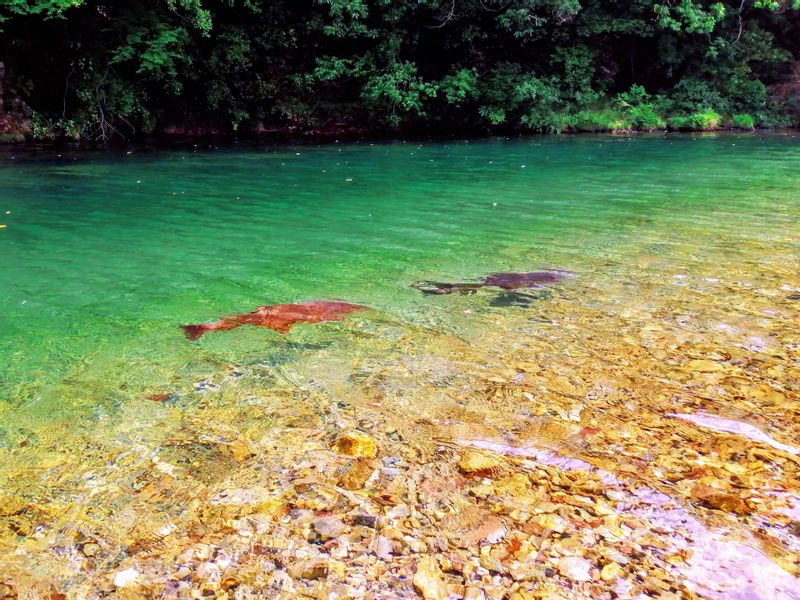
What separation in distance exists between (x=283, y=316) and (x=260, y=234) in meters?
2.68

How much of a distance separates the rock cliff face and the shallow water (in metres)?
10.1

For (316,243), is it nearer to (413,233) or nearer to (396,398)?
(413,233)

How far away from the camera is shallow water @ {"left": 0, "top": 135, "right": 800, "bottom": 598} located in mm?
1961

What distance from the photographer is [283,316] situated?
3.85 meters

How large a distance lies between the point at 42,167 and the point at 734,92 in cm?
2377

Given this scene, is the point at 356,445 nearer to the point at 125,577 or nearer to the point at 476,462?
the point at 476,462

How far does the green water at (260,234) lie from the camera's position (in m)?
3.30

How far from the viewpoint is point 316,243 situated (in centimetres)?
591

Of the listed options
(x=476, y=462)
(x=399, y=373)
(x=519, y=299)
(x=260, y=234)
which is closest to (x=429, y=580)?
(x=476, y=462)

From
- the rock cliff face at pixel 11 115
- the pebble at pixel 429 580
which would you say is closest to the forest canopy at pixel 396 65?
Answer: the rock cliff face at pixel 11 115

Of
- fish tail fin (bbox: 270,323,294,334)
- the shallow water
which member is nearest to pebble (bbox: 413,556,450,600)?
the shallow water

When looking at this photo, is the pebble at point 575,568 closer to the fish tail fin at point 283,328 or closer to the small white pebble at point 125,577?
the small white pebble at point 125,577

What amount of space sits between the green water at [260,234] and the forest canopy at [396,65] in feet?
13.1

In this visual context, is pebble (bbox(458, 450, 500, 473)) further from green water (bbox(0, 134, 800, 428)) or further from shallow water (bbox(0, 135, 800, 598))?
green water (bbox(0, 134, 800, 428))
